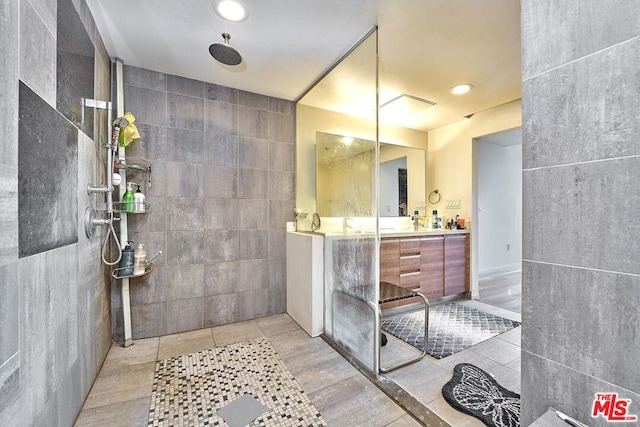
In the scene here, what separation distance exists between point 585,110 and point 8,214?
71.2 inches

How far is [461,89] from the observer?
2.61 m

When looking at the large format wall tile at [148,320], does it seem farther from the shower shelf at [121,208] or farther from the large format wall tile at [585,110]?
the large format wall tile at [585,110]

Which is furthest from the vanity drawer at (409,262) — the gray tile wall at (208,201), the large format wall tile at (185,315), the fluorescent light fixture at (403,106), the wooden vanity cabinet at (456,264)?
the large format wall tile at (185,315)

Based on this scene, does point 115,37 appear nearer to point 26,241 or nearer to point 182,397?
point 26,241

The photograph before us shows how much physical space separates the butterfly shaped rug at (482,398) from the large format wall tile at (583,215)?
107 cm

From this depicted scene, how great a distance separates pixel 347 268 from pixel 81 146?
6.08 feet

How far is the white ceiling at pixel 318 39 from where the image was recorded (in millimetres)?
1596

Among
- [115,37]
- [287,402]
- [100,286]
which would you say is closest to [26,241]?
[100,286]

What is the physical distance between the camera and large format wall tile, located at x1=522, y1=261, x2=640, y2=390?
70 centimetres

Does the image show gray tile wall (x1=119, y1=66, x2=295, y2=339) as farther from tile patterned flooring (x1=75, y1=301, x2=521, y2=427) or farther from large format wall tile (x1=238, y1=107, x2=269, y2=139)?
tile patterned flooring (x1=75, y1=301, x2=521, y2=427)

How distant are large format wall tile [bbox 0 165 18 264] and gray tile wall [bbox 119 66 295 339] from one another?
149cm

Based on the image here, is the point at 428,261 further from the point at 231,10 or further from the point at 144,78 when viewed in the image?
A: the point at 144,78

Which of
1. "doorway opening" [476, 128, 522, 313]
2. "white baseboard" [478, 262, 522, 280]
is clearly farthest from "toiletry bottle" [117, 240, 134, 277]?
"white baseboard" [478, 262, 522, 280]

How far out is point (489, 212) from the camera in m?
Answer: 4.64
